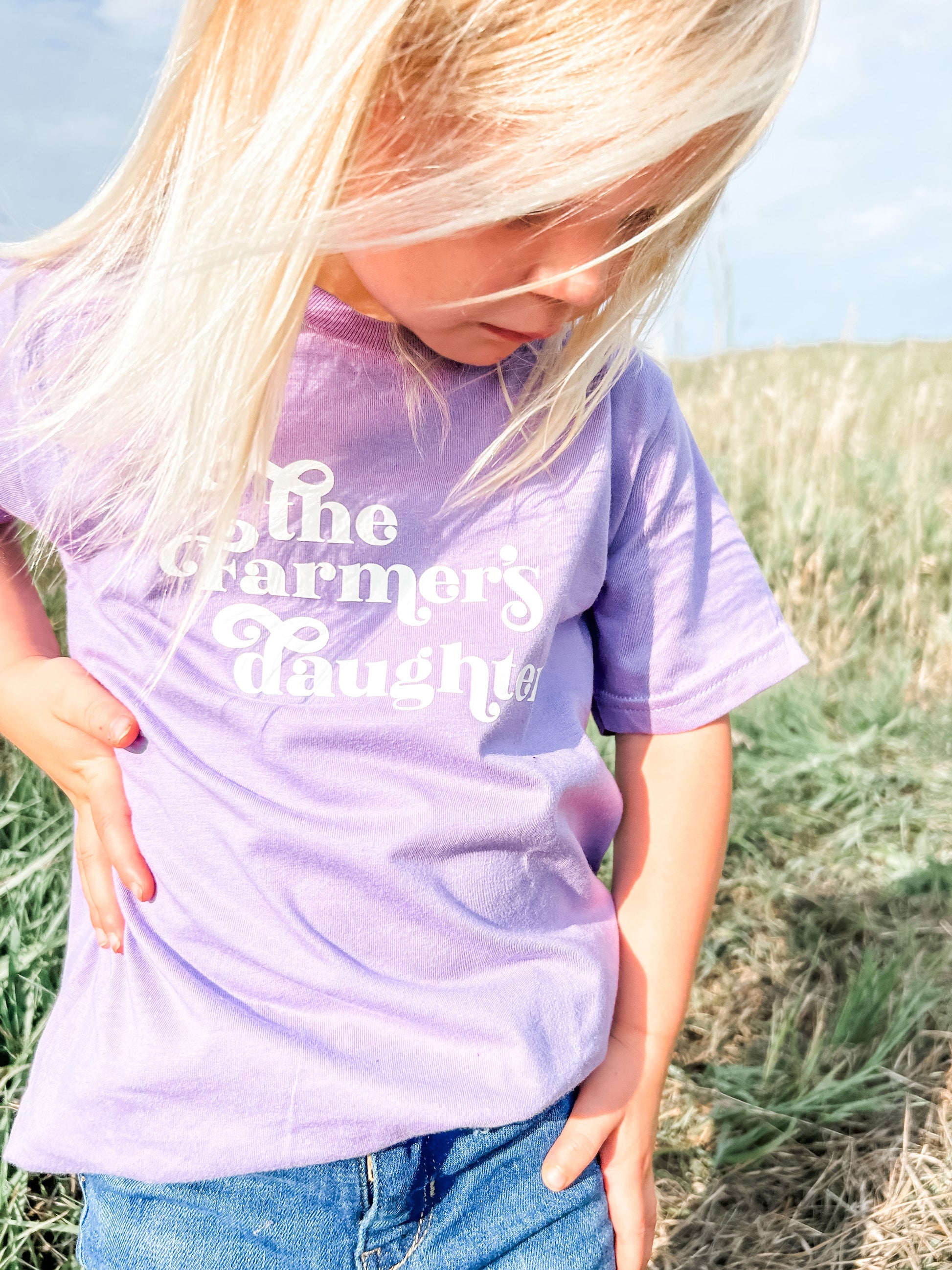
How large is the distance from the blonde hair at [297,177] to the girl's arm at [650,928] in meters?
0.33

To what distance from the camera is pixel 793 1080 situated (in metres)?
1.65

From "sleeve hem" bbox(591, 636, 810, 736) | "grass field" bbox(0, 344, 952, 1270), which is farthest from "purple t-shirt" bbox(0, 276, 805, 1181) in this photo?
"grass field" bbox(0, 344, 952, 1270)

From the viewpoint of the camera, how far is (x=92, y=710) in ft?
2.93

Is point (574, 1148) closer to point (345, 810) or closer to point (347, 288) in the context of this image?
point (345, 810)

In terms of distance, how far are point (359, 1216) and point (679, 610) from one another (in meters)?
0.56

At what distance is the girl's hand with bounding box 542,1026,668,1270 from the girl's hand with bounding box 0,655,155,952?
405 millimetres

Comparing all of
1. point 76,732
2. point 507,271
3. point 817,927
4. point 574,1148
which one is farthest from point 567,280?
point 817,927

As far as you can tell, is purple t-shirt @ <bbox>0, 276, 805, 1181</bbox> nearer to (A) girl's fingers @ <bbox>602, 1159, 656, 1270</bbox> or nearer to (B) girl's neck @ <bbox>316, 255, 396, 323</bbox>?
(B) girl's neck @ <bbox>316, 255, 396, 323</bbox>

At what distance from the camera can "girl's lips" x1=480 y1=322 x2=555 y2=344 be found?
2.78 ft

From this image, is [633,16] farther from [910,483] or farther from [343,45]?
[910,483]

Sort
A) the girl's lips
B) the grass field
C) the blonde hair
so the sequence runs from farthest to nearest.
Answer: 1. the grass field
2. the girl's lips
3. the blonde hair

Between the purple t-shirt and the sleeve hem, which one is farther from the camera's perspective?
the sleeve hem

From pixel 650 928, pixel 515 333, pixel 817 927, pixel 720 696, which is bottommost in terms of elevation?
pixel 817 927

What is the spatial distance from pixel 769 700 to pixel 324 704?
6.19 ft
